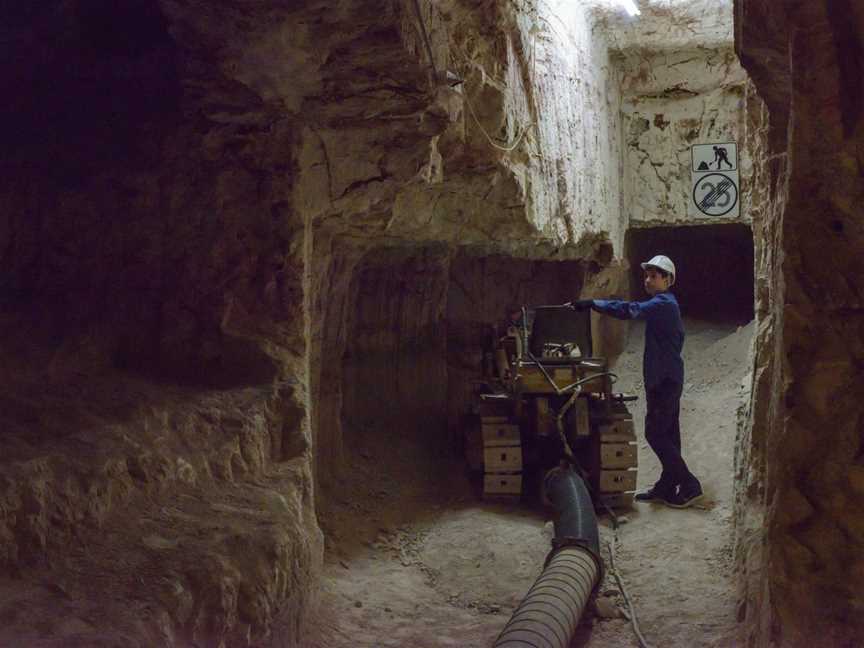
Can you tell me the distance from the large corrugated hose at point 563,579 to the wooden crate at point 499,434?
0.60 m

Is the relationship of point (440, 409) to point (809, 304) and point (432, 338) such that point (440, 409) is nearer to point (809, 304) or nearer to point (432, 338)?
point (432, 338)

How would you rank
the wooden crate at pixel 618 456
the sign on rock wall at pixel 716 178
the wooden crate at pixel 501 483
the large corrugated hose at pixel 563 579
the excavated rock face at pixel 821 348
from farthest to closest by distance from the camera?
1. the sign on rock wall at pixel 716 178
2. the wooden crate at pixel 501 483
3. the wooden crate at pixel 618 456
4. the large corrugated hose at pixel 563 579
5. the excavated rock face at pixel 821 348

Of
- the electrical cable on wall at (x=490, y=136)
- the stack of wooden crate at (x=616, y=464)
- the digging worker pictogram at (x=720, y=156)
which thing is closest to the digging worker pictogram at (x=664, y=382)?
the stack of wooden crate at (x=616, y=464)

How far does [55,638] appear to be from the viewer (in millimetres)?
2039

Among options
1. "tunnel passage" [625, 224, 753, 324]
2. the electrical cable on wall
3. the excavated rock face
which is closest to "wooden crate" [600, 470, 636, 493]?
the electrical cable on wall

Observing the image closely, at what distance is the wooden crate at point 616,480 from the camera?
6.45 metres

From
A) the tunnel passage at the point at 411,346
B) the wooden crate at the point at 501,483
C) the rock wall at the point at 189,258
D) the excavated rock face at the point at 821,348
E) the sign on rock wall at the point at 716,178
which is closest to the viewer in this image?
the excavated rock face at the point at 821,348

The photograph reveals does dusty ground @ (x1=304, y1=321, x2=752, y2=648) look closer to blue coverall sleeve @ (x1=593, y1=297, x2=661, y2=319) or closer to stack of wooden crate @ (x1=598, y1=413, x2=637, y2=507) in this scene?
stack of wooden crate @ (x1=598, y1=413, x2=637, y2=507)

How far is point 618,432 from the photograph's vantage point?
654 centimetres

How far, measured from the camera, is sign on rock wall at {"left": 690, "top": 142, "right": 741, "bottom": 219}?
10.4m

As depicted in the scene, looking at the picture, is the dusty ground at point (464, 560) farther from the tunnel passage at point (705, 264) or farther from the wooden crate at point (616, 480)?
the tunnel passage at point (705, 264)

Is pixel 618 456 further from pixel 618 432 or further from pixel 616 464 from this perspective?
pixel 618 432

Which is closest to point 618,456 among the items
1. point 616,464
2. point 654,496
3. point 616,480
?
point 616,464

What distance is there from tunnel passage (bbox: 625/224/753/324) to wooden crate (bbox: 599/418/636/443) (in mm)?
5531
